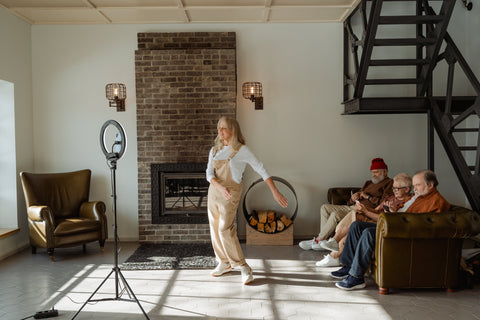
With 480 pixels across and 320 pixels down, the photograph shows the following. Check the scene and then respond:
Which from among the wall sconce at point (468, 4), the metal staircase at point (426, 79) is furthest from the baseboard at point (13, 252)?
the wall sconce at point (468, 4)

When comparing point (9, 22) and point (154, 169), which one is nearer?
point (9, 22)

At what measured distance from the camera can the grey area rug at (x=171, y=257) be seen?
487 cm

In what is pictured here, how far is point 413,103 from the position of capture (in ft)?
17.6

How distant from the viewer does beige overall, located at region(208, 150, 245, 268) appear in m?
4.22

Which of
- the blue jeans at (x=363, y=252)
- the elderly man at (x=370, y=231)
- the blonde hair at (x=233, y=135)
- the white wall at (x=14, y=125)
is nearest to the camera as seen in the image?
the elderly man at (x=370, y=231)

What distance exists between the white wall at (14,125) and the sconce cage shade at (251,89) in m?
3.13

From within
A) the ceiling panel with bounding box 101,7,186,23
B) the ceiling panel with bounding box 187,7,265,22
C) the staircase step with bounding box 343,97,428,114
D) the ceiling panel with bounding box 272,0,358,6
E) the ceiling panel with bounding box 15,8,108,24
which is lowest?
the staircase step with bounding box 343,97,428,114

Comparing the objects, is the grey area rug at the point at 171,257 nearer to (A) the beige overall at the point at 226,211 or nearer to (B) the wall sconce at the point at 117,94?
(A) the beige overall at the point at 226,211

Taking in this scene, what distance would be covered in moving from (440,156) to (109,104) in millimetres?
4962

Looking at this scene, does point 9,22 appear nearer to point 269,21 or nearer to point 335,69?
point 269,21

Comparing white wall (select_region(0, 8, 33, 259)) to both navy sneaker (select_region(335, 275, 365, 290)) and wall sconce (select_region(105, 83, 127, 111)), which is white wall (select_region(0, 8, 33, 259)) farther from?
navy sneaker (select_region(335, 275, 365, 290))

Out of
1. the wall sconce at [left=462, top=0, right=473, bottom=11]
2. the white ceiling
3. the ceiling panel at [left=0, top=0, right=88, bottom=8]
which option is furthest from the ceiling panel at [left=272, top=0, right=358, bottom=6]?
the ceiling panel at [left=0, top=0, right=88, bottom=8]

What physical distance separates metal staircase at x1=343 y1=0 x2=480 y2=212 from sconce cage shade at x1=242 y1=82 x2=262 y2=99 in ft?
4.14

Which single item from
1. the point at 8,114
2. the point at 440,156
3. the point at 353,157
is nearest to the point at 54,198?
the point at 8,114
